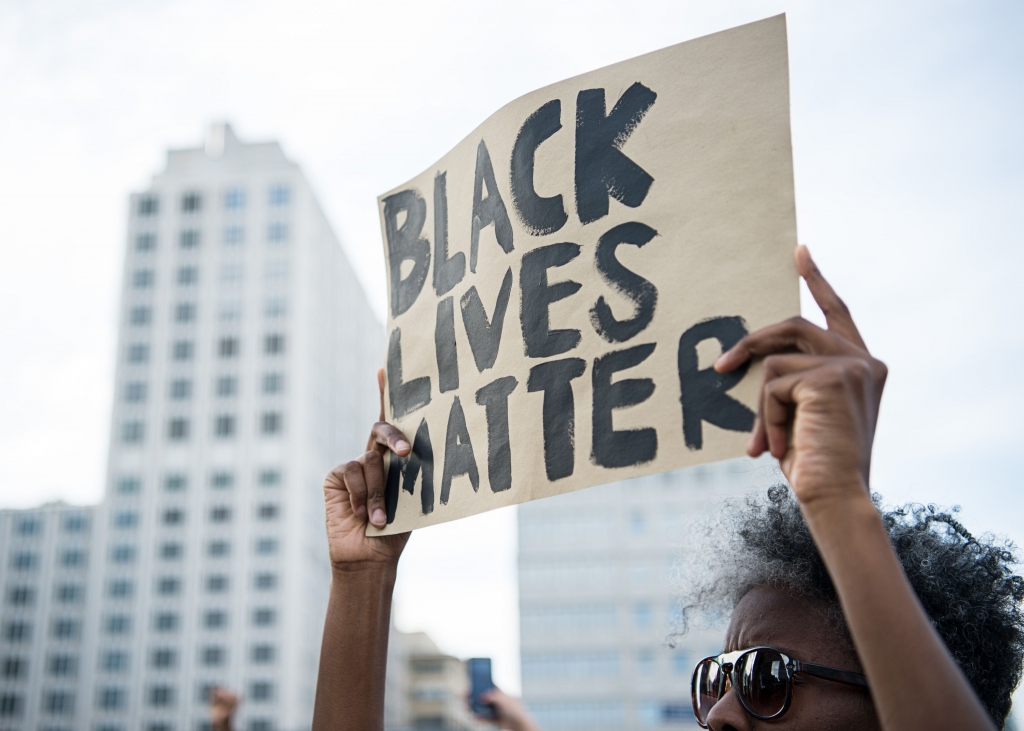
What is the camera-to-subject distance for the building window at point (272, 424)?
67.0 m

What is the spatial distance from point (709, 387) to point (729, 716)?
829 mm

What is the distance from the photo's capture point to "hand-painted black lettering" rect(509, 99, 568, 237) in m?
1.91

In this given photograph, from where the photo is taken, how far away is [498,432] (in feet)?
6.21

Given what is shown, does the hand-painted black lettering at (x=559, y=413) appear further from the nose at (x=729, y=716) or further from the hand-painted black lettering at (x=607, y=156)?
the nose at (x=729, y=716)

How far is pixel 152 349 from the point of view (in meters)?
70.5

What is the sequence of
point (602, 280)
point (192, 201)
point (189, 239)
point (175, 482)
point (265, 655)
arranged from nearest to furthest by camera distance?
point (602, 280) → point (265, 655) → point (175, 482) → point (189, 239) → point (192, 201)

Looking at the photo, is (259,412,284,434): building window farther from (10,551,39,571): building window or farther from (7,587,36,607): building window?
(7,587,36,607): building window

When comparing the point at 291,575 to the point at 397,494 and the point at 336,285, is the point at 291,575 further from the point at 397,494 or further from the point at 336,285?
the point at 397,494

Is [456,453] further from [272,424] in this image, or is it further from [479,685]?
[272,424]

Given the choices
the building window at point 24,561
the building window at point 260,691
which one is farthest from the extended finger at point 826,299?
the building window at point 24,561

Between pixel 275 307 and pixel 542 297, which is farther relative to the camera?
pixel 275 307

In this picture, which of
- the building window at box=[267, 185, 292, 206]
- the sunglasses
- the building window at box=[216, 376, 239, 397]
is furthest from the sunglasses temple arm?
the building window at box=[267, 185, 292, 206]

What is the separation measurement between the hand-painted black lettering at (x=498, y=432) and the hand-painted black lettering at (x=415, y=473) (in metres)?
0.22

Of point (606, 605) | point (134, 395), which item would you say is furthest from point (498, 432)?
point (134, 395)
